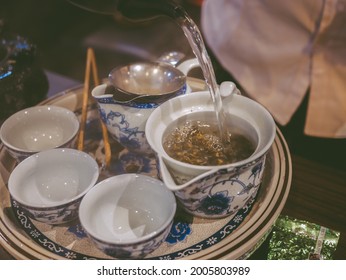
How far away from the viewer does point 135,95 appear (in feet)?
3.60

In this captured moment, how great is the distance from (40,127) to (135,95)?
36 cm

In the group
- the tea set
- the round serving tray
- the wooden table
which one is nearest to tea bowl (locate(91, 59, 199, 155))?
the tea set

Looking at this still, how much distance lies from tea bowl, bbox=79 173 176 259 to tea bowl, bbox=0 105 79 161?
0.88 ft

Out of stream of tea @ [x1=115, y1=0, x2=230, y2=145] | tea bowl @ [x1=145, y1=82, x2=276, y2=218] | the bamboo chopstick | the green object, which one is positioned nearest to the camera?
tea bowl @ [x1=145, y1=82, x2=276, y2=218]

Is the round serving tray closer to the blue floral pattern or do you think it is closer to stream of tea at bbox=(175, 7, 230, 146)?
the blue floral pattern

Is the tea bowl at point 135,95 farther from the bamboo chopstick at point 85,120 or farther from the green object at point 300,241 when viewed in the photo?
the green object at point 300,241

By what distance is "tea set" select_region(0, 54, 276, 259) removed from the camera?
90 centimetres

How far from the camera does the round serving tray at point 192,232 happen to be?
0.91 meters

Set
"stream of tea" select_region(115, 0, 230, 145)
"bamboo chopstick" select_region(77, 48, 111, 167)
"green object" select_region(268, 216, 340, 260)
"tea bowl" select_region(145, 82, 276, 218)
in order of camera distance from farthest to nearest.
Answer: "bamboo chopstick" select_region(77, 48, 111, 167)
"stream of tea" select_region(115, 0, 230, 145)
"green object" select_region(268, 216, 340, 260)
"tea bowl" select_region(145, 82, 276, 218)

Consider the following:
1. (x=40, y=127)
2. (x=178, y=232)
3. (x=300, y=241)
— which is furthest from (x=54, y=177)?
(x=300, y=241)

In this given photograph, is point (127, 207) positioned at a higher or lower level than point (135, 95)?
lower

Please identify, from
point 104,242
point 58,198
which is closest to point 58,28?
point 58,198

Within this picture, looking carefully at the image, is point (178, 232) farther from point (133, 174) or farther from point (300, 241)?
point (300, 241)

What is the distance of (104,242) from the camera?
85cm
